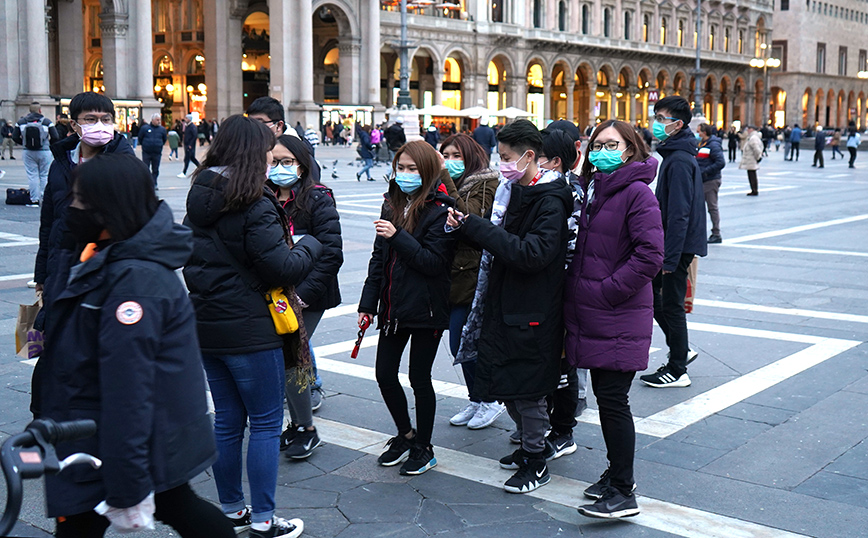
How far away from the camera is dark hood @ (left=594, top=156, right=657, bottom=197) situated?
15.2ft

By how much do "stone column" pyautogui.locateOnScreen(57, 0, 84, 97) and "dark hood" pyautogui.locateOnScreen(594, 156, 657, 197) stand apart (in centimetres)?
4255

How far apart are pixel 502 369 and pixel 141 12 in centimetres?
4075

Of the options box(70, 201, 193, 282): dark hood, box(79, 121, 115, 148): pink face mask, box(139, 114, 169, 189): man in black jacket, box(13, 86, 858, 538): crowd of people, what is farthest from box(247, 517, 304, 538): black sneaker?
box(139, 114, 169, 189): man in black jacket

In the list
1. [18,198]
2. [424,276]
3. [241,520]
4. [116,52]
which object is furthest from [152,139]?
[116,52]

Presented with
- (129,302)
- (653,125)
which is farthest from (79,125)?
(653,125)

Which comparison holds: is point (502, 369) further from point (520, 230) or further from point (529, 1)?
point (529, 1)

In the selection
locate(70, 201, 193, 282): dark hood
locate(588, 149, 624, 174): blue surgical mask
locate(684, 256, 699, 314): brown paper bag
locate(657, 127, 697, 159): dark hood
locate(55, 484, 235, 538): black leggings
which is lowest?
locate(55, 484, 235, 538): black leggings

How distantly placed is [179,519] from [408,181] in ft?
7.50

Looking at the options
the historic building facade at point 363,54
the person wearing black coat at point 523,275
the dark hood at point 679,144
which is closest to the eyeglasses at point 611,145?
the person wearing black coat at point 523,275

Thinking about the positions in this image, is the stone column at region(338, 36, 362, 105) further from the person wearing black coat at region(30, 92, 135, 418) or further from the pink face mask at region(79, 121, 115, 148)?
the pink face mask at region(79, 121, 115, 148)

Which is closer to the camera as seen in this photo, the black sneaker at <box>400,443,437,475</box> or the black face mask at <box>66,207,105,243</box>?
the black face mask at <box>66,207,105,243</box>

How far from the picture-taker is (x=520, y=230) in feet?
15.5

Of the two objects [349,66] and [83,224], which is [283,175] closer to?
[83,224]

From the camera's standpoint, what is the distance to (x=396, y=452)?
5.32 m
